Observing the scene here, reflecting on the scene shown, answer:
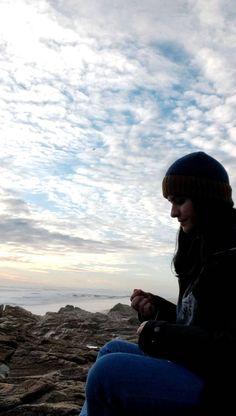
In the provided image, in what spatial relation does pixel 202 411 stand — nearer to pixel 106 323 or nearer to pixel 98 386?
pixel 98 386

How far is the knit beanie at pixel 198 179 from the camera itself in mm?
3121

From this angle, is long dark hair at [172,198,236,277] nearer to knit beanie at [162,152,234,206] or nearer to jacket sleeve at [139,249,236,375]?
knit beanie at [162,152,234,206]

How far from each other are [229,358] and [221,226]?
871mm

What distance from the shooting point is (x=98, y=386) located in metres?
2.58

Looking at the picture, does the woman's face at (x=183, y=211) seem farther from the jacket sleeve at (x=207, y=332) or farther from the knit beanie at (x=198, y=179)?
the jacket sleeve at (x=207, y=332)

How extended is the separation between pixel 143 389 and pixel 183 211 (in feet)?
4.10

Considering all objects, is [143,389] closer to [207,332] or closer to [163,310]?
[207,332]

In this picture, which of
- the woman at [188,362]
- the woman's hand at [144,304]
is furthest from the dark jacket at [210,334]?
the woman's hand at [144,304]

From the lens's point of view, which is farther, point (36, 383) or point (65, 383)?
point (65, 383)

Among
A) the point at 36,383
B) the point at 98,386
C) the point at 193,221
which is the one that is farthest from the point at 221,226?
the point at 36,383

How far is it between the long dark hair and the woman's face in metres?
0.03

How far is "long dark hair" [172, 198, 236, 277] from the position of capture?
2.84 metres

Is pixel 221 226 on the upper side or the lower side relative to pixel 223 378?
→ upper

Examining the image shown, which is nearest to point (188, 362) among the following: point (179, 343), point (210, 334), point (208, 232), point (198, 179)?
point (179, 343)
